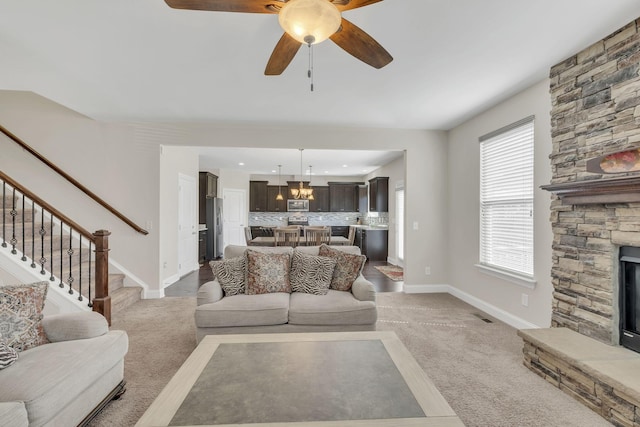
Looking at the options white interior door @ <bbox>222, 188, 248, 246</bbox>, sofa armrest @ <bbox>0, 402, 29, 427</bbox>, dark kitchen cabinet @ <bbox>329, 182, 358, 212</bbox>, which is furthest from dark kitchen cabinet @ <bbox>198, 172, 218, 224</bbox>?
sofa armrest @ <bbox>0, 402, 29, 427</bbox>

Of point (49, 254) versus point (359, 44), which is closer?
point (359, 44)

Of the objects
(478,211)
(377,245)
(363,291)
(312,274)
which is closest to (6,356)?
(312,274)

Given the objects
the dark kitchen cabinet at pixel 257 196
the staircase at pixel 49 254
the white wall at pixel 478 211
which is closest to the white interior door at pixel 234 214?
the dark kitchen cabinet at pixel 257 196

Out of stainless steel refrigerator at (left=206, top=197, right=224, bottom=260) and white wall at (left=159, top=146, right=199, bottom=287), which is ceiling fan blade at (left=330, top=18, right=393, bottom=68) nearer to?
white wall at (left=159, top=146, right=199, bottom=287)

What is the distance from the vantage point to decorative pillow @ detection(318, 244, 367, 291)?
316cm

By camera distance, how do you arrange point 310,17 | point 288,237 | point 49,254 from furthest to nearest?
point 288,237, point 49,254, point 310,17

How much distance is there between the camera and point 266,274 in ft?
10.0

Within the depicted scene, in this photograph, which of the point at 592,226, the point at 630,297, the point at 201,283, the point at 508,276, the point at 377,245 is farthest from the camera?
the point at 377,245

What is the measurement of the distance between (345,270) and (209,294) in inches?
53.4

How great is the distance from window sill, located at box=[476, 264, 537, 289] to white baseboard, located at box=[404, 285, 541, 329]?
0.39 m

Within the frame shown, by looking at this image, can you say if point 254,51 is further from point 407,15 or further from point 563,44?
point 563,44

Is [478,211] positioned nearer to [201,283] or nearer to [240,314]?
[240,314]

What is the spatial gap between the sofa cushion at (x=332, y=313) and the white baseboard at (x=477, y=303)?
182cm

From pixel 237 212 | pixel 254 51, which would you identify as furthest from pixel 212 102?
pixel 237 212
